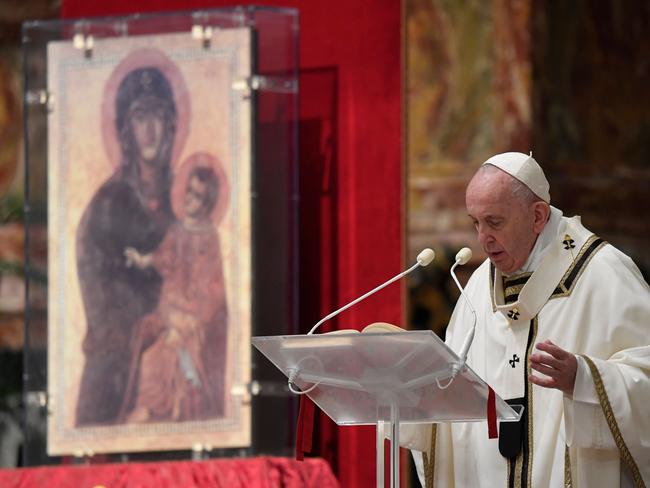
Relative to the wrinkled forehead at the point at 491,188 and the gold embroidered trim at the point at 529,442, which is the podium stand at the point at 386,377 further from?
the wrinkled forehead at the point at 491,188

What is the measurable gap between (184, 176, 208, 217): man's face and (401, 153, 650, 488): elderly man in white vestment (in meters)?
2.14

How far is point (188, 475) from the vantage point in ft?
22.8

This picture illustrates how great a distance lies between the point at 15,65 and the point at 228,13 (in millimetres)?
3856

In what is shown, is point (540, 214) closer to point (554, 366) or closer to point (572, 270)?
point (572, 270)

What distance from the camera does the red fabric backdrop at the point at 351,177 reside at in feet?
25.3

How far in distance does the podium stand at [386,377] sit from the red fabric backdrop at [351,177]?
2.57m

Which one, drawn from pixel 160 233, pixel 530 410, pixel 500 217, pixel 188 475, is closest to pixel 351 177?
pixel 160 233

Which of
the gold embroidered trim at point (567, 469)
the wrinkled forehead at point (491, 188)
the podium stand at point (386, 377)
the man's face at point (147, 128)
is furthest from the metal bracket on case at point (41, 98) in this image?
the gold embroidered trim at point (567, 469)

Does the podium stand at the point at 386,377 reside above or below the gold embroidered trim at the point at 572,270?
below

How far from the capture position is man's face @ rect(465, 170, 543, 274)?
5.35m

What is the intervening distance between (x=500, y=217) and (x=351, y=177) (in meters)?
2.50

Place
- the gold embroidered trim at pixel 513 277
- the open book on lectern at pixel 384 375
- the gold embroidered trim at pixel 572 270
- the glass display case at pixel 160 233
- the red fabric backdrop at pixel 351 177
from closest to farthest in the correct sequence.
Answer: the open book on lectern at pixel 384 375, the gold embroidered trim at pixel 572 270, the gold embroidered trim at pixel 513 277, the glass display case at pixel 160 233, the red fabric backdrop at pixel 351 177

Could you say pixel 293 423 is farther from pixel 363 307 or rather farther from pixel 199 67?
pixel 199 67

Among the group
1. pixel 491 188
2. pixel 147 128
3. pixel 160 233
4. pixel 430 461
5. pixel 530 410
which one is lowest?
pixel 430 461
